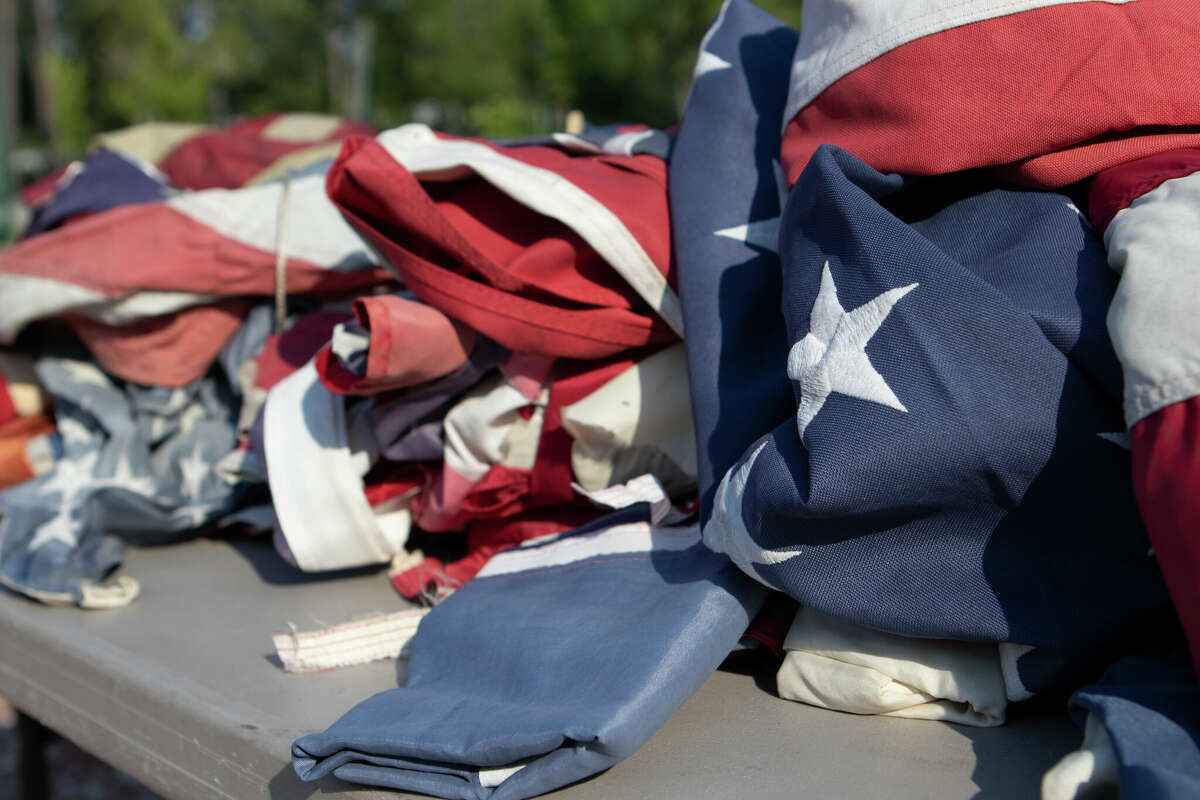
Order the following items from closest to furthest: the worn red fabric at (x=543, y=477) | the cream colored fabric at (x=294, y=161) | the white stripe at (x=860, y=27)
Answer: the white stripe at (x=860, y=27), the worn red fabric at (x=543, y=477), the cream colored fabric at (x=294, y=161)

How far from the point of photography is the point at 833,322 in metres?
0.69

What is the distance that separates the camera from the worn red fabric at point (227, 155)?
5.67ft

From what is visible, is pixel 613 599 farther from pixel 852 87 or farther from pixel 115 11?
pixel 115 11

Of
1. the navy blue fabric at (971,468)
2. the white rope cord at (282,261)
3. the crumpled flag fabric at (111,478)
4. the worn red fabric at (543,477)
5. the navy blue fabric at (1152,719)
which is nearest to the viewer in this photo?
the navy blue fabric at (1152,719)

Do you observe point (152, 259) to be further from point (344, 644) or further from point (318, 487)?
point (344, 644)

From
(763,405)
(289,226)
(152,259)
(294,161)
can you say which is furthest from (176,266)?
(763,405)

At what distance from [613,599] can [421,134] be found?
542 millimetres

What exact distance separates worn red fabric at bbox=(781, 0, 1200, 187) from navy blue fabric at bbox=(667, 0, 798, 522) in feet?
0.52

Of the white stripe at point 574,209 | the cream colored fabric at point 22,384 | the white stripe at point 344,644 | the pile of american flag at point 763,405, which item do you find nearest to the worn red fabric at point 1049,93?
the pile of american flag at point 763,405

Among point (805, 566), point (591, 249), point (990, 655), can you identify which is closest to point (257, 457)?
point (591, 249)

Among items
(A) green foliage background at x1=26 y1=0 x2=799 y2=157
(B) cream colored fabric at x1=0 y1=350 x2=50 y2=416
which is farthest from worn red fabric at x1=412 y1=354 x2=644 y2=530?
(A) green foliage background at x1=26 y1=0 x2=799 y2=157

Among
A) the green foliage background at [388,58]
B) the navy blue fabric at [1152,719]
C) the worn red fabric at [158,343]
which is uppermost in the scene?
the navy blue fabric at [1152,719]

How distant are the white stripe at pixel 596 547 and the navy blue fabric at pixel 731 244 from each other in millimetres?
86

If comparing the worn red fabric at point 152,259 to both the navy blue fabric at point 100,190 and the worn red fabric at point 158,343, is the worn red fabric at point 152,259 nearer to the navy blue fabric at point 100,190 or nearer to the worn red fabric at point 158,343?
the worn red fabric at point 158,343
